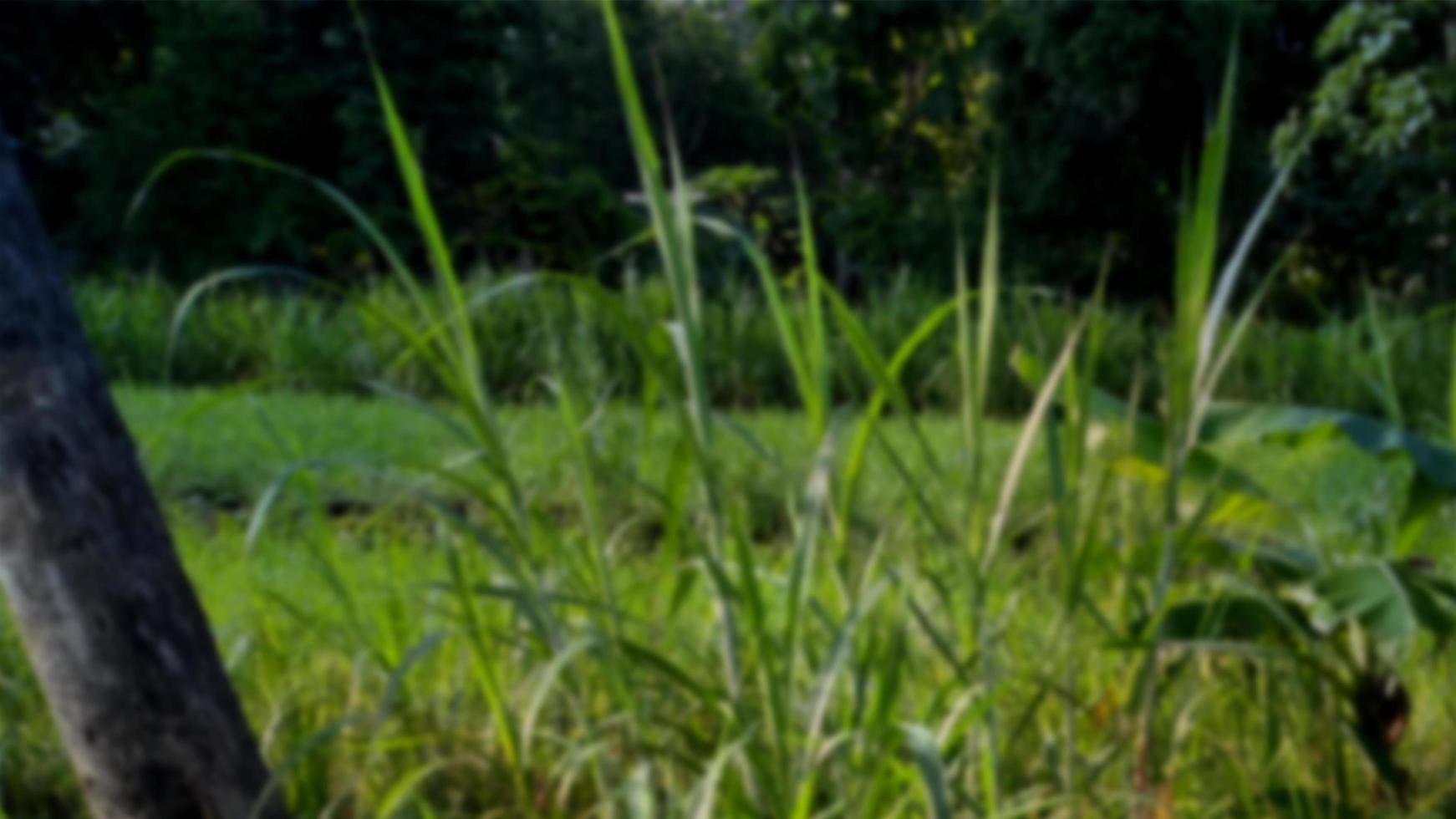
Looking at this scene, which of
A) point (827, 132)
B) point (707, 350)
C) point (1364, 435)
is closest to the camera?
point (1364, 435)

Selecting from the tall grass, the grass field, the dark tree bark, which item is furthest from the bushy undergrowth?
the dark tree bark

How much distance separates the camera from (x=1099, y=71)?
14.0 m

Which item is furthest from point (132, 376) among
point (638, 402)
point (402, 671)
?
point (402, 671)

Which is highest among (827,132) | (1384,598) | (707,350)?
(1384,598)

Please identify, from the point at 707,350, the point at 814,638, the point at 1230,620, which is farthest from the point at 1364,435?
the point at 707,350

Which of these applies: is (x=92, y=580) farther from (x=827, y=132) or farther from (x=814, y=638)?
(x=827, y=132)

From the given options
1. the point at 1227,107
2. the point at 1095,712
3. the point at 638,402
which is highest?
the point at 1227,107

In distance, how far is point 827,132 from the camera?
1691 centimetres

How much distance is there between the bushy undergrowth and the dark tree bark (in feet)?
18.6

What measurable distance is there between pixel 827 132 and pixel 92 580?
50.0ft

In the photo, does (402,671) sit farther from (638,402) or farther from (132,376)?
(132,376)

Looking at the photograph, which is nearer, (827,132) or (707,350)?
(707,350)

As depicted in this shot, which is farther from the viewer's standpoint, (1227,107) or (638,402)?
(638,402)

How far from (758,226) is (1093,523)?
8.56 meters
